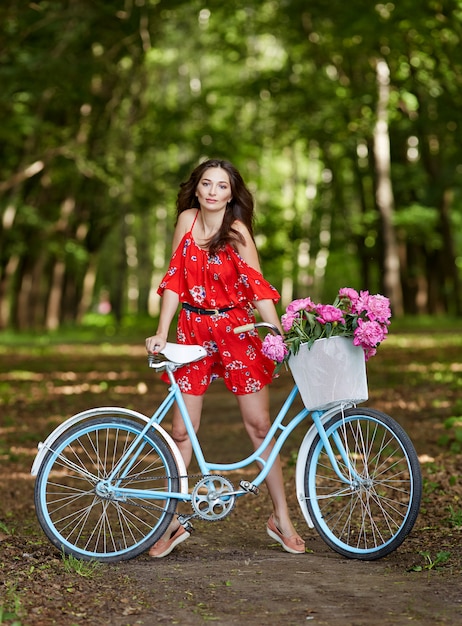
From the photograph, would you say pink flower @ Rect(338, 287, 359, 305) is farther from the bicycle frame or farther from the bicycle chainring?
the bicycle chainring

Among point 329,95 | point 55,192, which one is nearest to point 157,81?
point 55,192

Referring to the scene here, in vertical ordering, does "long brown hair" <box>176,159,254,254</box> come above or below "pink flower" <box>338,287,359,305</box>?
above

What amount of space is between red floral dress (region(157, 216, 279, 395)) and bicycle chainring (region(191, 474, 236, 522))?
493 millimetres

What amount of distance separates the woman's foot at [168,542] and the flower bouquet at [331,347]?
3.19 ft

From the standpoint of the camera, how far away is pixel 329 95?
28016 millimetres

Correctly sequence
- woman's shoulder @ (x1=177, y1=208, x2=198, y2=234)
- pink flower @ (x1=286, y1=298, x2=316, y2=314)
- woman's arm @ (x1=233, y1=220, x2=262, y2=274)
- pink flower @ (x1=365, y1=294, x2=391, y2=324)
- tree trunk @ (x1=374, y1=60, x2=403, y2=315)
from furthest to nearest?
tree trunk @ (x1=374, y1=60, x2=403, y2=315), woman's shoulder @ (x1=177, y1=208, x2=198, y2=234), woman's arm @ (x1=233, y1=220, x2=262, y2=274), pink flower @ (x1=286, y1=298, x2=316, y2=314), pink flower @ (x1=365, y1=294, x2=391, y2=324)

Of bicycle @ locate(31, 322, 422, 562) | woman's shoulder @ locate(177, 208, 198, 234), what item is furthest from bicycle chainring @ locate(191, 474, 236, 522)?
woman's shoulder @ locate(177, 208, 198, 234)

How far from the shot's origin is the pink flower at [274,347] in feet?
18.6

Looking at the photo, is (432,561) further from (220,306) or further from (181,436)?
(220,306)

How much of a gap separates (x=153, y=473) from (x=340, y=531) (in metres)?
1.13

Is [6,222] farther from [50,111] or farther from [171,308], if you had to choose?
[171,308]

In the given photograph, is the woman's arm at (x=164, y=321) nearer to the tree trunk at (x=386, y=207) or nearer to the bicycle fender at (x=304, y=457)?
the bicycle fender at (x=304, y=457)

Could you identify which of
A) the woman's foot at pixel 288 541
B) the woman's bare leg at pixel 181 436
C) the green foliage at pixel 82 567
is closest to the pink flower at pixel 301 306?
the woman's bare leg at pixel 181 436

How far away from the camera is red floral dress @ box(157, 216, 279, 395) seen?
19.3 ft
